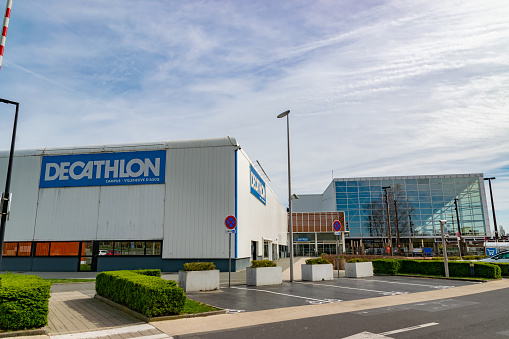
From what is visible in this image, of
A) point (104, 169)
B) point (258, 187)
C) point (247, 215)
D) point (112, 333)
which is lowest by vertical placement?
point (112, 333)

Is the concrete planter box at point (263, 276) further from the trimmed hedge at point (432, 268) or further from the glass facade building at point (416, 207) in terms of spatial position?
the glass facade building at point (416, 207)

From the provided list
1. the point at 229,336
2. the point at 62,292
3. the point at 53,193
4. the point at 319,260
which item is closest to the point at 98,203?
the point at 53,193

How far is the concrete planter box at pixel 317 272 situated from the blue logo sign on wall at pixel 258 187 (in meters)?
14.2

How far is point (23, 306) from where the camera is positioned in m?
7.68

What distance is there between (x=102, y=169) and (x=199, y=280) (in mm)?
16891

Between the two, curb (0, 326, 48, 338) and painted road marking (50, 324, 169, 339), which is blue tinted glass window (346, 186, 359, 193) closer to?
painted road marking (50, 324, 169, 339)

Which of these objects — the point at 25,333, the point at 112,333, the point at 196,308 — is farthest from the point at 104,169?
the point at 112,333

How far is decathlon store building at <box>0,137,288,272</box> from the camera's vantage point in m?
26.3

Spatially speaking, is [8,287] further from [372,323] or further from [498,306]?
[498,306]

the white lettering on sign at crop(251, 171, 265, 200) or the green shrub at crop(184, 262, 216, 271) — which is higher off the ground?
the white lettering on sign at crop(251, 171, 265, 200)

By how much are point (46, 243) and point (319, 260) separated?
71.8 ft

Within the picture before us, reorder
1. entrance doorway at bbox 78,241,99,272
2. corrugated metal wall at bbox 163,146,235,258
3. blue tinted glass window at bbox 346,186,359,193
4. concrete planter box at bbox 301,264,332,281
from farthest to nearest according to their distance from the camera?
blue tinted glass window at bbox 346,186,359,193 → entrance doorway at bbox 78,241,99,272 → corrugated metal wall at bbox 163,146,235,258 → concrete planter box at bbox 301,264,332,281

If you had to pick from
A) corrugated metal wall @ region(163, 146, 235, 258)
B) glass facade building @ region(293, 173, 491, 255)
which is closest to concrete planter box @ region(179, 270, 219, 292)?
corrugated metal wall @ region(163, 146, 235, 258)

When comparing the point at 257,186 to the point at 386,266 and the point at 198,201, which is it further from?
the point at 386,266
